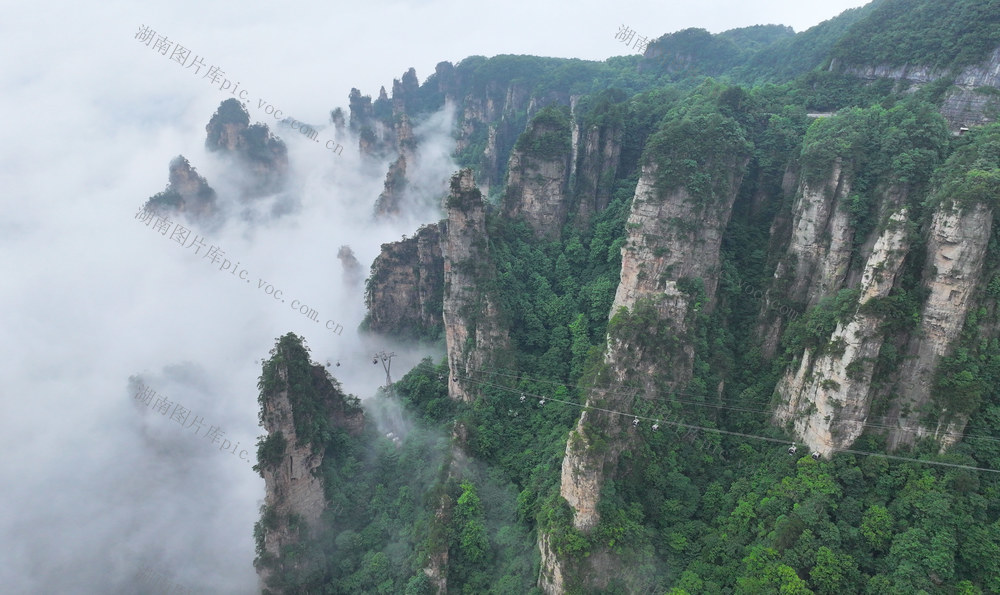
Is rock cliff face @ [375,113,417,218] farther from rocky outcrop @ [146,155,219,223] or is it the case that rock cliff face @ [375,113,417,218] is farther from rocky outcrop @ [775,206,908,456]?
rocky outcrop @ [775,206,908,456]

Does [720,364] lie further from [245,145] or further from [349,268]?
[245,145]

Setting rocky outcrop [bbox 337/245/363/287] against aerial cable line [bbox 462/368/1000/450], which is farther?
rocky outcrop [bbox 337/245/363/287]

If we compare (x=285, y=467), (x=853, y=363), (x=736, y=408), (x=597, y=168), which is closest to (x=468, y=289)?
(x=597, y=168)

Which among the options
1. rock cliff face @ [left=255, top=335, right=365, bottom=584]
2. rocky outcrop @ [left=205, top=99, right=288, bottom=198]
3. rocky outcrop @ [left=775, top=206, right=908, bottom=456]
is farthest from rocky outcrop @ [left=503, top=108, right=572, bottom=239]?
rocky outcrop @ [left=205, top=99, right=288, bottom=198]

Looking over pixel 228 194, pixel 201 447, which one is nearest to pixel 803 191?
pixel 201 447

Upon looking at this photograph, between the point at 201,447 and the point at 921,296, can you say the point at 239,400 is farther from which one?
the point at 921,296

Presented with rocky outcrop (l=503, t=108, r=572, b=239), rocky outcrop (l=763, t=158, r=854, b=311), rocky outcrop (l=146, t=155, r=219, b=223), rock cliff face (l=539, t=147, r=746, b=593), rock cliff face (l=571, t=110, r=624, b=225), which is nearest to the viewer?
rock cliff face (l=539, t=147, r=746, b=593)

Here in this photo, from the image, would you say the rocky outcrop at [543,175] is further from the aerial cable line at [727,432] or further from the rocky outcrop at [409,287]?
the aerial cable line at [727,432]
